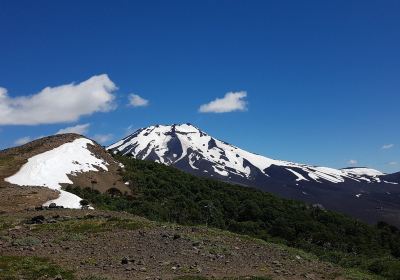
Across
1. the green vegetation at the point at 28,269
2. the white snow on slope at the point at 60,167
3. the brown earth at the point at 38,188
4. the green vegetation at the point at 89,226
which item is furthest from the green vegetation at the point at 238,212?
the green vegetation at the point at 28,269

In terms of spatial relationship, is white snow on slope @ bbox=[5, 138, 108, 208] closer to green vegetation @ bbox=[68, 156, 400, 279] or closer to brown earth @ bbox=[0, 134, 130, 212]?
brown earth @ bbox=[0, 134, 130, 212]

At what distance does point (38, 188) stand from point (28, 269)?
30919mm

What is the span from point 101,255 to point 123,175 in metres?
51.6

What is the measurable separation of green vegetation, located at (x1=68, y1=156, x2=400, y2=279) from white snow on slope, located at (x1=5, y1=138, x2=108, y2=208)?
168 inches

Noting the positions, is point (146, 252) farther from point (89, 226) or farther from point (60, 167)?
point (60, 167)

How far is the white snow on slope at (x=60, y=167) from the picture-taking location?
2244 inches

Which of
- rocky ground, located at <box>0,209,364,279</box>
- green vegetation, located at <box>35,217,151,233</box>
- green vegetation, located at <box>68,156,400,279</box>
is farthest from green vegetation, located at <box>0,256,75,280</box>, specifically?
green vegetation, located at <box>68,156,400,279</box>

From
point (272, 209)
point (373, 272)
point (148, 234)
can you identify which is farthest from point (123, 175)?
point (373, 272)

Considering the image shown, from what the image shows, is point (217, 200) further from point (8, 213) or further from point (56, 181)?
point (8, 213)

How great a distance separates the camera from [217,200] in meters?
79.9

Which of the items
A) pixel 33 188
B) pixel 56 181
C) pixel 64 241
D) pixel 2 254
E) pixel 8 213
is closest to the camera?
pixel 2 254

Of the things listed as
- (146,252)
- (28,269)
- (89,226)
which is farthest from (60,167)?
(28,269)

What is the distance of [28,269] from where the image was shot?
21.4m

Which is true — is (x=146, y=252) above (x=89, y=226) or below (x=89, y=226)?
below
